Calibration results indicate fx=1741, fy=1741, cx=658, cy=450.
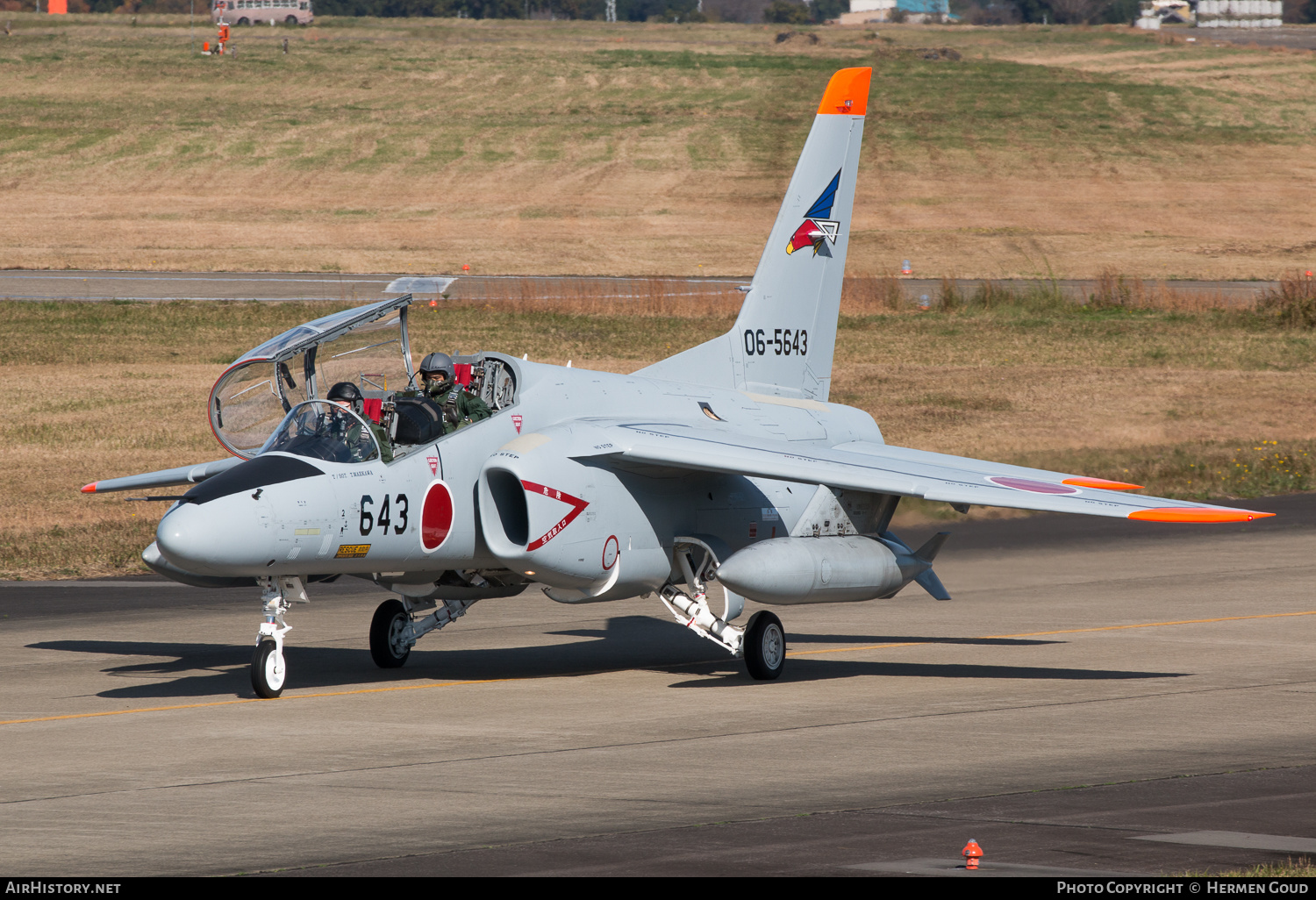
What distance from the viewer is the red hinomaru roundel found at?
1391cm

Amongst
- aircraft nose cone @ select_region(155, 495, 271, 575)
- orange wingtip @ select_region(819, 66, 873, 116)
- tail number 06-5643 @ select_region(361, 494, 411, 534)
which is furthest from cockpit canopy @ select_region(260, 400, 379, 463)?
orange wingtip @ select_region(819, 66, 873, 116)

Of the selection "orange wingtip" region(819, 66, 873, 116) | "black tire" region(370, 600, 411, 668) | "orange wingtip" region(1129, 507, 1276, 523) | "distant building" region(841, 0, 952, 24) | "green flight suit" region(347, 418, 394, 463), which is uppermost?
"distant building" region(841, 0, 952, 24)

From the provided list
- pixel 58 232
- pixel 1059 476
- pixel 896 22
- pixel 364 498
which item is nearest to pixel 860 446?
pixel 1059 476

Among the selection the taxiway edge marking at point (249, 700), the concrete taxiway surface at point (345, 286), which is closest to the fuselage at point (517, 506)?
the taxiway edge marking at point (249, 700)

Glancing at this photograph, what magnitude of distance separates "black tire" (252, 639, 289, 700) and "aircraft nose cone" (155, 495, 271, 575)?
1059 mm

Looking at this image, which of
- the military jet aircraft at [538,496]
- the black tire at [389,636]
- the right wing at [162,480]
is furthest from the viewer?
the right wing at [162,480]

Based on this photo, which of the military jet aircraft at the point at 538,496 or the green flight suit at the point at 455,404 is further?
the green flight suit at the point at 455,404

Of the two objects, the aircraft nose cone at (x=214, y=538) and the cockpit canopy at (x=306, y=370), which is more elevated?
the cockpit canopy at (x=306, y=370)

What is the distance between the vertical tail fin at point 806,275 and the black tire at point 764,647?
3.24m

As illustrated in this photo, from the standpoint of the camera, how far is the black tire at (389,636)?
15727mm

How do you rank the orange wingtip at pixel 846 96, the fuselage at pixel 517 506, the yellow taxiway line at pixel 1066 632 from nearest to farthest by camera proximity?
the fuselage at pixel 517 506, the yellow taxiway line at pixel 1066 632, the orange wingtip at pixel 846 96

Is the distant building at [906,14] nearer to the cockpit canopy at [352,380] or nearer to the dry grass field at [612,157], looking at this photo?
the dry grass field at [612,157]

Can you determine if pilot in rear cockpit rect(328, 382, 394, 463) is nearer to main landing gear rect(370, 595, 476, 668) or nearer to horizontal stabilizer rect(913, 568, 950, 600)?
main landing gear rect(370, 595, 476, 668)
